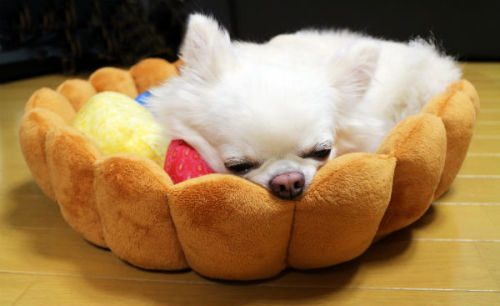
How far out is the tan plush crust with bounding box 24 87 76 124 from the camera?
176cm

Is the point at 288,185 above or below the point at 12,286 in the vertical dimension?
above

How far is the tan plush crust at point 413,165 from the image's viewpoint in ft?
4.16

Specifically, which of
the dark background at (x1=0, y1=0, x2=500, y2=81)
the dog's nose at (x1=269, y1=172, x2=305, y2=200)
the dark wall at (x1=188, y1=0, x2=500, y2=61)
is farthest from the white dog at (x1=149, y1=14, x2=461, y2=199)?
the dark wall at (x1=188, y1=0, x2=500, y2=61)

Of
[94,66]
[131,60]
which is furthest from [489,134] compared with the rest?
[94,66]

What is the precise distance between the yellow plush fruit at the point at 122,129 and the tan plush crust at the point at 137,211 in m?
0.29

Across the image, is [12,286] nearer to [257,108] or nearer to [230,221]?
[230,221]

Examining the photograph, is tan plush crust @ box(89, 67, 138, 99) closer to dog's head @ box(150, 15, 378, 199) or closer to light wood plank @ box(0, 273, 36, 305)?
dog's head @ box(150, 15, 378, 199)

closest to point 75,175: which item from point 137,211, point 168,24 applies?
point 137,211

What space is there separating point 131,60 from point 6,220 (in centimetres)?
271

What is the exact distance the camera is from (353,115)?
1.54 m

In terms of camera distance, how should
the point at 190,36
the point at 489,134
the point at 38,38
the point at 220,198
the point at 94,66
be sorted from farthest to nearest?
1. the point at 94,66
2. the point at 38,38
3. the point at 489,134
4. the point at 190,36
5. the point at 220,198

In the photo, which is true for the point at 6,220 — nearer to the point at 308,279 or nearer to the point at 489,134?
the point at 308,279

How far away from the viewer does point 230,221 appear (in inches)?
43.7

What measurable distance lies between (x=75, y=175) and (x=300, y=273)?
2.52 feet
